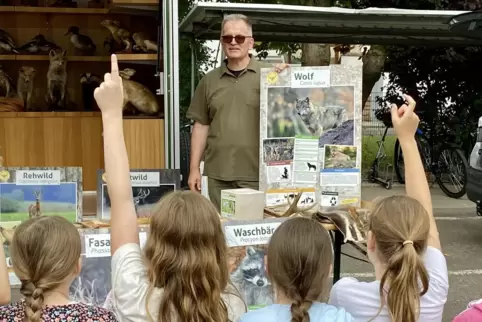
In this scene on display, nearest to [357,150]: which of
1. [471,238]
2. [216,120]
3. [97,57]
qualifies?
[216,120]

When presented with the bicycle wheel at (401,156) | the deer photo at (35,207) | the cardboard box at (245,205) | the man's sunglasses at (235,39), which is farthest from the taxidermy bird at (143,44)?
the bicycle wheel at (401,156)

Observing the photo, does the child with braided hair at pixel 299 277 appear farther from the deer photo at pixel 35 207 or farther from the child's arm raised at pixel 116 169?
the deer photo at pixel 35 207

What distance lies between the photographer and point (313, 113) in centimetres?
321

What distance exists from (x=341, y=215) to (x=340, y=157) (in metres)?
0.42

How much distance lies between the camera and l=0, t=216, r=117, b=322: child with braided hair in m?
1.59

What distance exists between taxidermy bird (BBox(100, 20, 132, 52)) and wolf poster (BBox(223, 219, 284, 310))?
1.92 meters

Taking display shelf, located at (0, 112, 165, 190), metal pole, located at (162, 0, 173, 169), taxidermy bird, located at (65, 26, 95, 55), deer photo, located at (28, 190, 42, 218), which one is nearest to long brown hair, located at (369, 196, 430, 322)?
deer photo, located at (28, 190, 42, 218)

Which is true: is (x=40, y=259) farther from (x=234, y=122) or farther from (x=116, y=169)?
(x=234, y=122)

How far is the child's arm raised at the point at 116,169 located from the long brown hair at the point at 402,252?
2.50 feet

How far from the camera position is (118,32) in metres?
4.21

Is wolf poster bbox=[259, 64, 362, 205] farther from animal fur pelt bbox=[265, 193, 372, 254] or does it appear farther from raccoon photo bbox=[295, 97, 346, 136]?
animal fur pelt bbox=[265, 193, 372, 254]

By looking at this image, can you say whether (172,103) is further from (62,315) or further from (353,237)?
(62,315)

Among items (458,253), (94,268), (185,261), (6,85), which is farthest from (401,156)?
(185,261)

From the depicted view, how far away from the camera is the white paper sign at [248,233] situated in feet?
8.38
